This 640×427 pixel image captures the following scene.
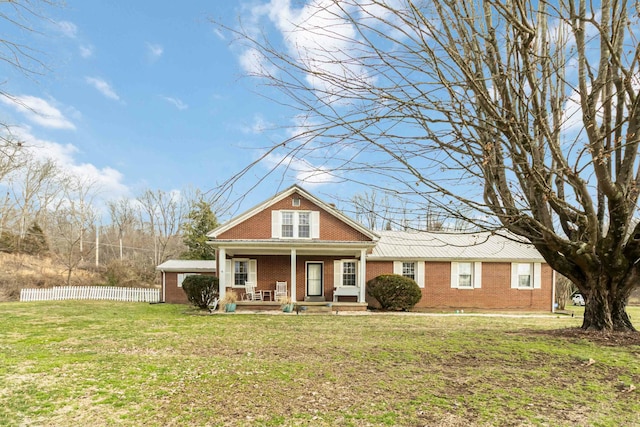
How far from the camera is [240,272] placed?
19.6 m

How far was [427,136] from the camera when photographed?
4.70 m

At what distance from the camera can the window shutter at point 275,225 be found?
18.1m

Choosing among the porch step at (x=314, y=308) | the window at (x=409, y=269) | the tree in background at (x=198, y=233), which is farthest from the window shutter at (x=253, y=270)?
the tree in background at (x=198, y=233)

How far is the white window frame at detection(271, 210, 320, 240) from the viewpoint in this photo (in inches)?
715

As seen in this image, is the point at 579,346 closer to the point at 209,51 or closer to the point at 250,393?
the point at 250,393

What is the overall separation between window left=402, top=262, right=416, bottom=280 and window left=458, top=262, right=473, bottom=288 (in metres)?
2.32

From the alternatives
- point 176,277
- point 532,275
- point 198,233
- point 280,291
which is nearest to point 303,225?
point 280,291

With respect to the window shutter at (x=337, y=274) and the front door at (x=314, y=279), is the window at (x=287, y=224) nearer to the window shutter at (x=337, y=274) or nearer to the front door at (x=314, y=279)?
the front door at (x=314, y=279)

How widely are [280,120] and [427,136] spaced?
6.22 feet

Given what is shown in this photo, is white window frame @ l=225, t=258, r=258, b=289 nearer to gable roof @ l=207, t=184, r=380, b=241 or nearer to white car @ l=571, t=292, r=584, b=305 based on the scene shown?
gable roof @ l=207, t=184, r=380, b=241

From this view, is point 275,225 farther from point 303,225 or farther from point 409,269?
point 409,269

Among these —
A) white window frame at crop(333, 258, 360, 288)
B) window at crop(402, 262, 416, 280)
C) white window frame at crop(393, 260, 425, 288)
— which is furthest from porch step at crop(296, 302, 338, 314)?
window at crop(402, 262, 416, 280)

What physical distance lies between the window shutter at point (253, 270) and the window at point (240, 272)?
0.62 feet

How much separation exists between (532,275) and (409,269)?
20.6ft
